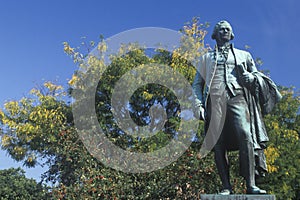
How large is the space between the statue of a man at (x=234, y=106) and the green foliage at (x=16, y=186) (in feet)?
70.2

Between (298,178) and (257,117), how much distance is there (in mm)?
15974

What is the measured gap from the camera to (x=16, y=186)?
25531 mm

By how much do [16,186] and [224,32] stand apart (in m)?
24.0

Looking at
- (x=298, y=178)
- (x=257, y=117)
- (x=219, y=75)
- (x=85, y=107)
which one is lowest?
(x=257, y=117)

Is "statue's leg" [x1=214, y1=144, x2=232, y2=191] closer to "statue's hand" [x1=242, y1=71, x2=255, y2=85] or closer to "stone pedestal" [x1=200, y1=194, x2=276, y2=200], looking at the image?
"stone pedestal" [x1=200, y1=194, x2=276, y2=200]

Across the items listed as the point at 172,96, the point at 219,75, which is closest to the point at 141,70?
the point at 172,96

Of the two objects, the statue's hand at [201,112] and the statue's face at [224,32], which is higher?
the statue's face at [224,32]

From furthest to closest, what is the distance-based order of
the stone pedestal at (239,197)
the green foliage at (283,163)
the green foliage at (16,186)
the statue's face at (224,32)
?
the green foliage at (16,186) → the green foliage at (283,163) → the statue's face at (224,32) → the stone pedestal at (239,197)

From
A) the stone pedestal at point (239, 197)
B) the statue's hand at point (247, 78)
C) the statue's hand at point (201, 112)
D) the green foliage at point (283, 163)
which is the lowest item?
the stone pedestal at point (239, 197)

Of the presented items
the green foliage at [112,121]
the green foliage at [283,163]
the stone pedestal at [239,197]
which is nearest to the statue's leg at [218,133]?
the stone pedestal at [239,197]

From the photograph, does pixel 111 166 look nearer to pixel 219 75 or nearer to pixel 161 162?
pixel 161 162

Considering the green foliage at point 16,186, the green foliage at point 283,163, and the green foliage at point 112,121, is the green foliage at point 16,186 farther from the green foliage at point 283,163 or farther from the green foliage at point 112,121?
the green foliage at point 283,163

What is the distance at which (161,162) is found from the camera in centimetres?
1230

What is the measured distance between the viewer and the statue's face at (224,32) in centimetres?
465
